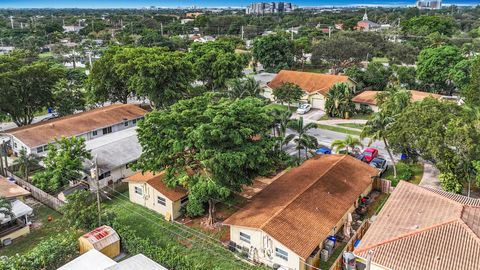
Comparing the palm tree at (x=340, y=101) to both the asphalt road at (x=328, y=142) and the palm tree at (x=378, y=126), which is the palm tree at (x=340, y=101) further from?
the palm tree at (x=378, y=126)

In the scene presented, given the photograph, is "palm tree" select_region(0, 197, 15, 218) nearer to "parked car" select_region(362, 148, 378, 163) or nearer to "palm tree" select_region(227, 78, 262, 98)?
"palm tree" select_region(227, 78, 262, 98)

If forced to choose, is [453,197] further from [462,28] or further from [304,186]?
[462,28]

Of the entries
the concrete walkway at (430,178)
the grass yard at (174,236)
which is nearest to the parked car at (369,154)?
the concrete walkway at (430,178)

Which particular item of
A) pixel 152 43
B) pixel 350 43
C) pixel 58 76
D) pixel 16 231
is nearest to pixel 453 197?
pixel 16 231

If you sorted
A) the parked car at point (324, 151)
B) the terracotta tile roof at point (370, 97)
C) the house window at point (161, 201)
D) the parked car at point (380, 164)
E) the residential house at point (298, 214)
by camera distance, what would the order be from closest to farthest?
the residential house at point (298, 214)
the house window at point (161, 201)
the parked car at point (380, 164)
the parked car at point (324, 151)
the terracotta tile roof at point (370, 97)

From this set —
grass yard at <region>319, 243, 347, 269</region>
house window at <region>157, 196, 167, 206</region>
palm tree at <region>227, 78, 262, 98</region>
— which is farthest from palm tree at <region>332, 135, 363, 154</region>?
house window at <region>157, 196, 167, 206</region>
